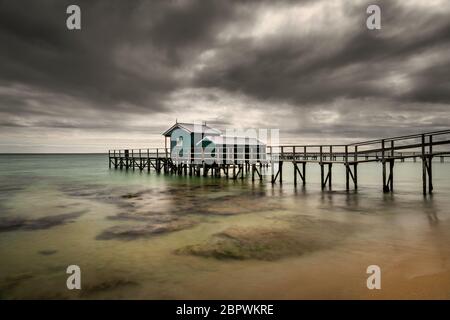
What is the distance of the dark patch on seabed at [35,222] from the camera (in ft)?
32.5

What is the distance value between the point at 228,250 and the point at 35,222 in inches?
335

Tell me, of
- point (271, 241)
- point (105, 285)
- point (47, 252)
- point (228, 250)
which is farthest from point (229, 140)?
point (105, 285)

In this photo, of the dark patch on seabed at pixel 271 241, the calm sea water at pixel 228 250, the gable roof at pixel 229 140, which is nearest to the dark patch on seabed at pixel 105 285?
the calm sea water at pixel 228 250

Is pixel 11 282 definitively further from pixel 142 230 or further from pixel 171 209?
pixel 171 209

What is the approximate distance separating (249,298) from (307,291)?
1107 millimetres

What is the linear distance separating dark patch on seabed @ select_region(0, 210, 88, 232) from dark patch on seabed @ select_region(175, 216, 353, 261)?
6.33 meters

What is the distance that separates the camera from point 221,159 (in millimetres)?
26156

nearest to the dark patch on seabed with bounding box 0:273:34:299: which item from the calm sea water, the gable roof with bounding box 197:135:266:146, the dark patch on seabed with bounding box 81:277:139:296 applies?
the calm sea water

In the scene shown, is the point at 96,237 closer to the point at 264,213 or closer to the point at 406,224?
the point at 264,213

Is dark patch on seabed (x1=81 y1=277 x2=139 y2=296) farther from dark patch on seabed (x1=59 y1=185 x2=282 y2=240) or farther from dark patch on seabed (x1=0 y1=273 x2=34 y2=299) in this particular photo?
dark patch on seabed (x1=59 y1=185 x2=282 y2=240)

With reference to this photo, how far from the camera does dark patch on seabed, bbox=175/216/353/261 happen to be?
6.88 meters

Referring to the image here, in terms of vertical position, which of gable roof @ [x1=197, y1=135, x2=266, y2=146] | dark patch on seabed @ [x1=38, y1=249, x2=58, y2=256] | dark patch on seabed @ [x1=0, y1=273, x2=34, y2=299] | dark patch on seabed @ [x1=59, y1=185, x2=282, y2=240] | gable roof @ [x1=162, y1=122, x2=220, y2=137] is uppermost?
gable roof @ [x1=162, y1=122, x2=220, y2=137]
